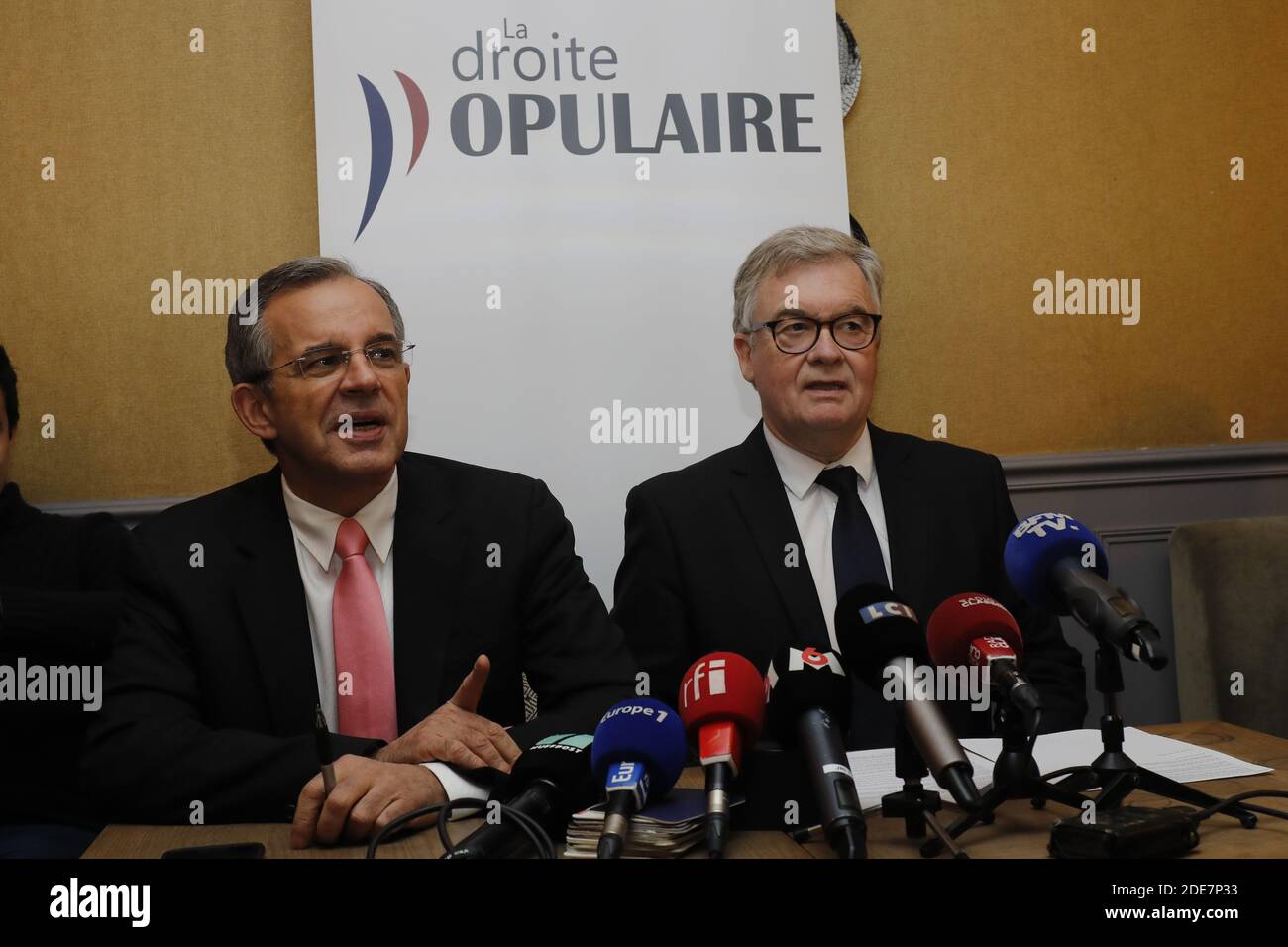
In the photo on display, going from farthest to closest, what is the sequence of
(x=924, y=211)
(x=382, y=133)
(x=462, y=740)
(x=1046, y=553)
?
(x=924, y=211), (x=382, y=133), (x=462, y=740), (x=1046, y=553)

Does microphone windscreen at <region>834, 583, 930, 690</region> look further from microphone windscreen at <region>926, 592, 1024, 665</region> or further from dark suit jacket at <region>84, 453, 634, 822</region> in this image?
dark suit jacket at <region>84, 453, 634, 822</region>

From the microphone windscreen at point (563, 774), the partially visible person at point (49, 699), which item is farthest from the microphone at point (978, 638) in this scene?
the partially visible person at point (49, 699)

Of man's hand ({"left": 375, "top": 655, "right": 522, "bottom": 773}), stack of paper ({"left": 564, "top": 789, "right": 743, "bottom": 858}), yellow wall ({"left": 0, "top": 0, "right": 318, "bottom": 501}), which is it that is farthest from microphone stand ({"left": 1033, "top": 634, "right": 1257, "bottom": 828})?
yellow wall ({"left": 0, "top": 0, "right": 318, "bottom": 501})

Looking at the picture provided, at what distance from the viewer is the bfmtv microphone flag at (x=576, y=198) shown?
291 centimetres

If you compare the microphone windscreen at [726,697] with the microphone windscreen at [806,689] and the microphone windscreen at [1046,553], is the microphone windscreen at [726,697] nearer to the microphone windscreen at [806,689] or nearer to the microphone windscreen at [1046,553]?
the microphone windscreen at [806,689]

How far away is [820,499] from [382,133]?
4.80 feet

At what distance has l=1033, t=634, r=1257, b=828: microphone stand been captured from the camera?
1.30m

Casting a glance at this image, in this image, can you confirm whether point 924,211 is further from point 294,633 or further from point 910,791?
point 910,791

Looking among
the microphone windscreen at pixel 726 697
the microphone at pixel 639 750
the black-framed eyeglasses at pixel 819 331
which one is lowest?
the microphone at pixel 639 750

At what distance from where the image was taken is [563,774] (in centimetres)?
143

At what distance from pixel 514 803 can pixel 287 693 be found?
82 centimetres

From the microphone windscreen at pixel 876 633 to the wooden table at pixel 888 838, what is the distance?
21 cm

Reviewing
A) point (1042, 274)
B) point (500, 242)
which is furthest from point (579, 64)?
point (1042, 274)

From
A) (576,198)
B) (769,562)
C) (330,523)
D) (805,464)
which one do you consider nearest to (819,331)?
(805,464)
